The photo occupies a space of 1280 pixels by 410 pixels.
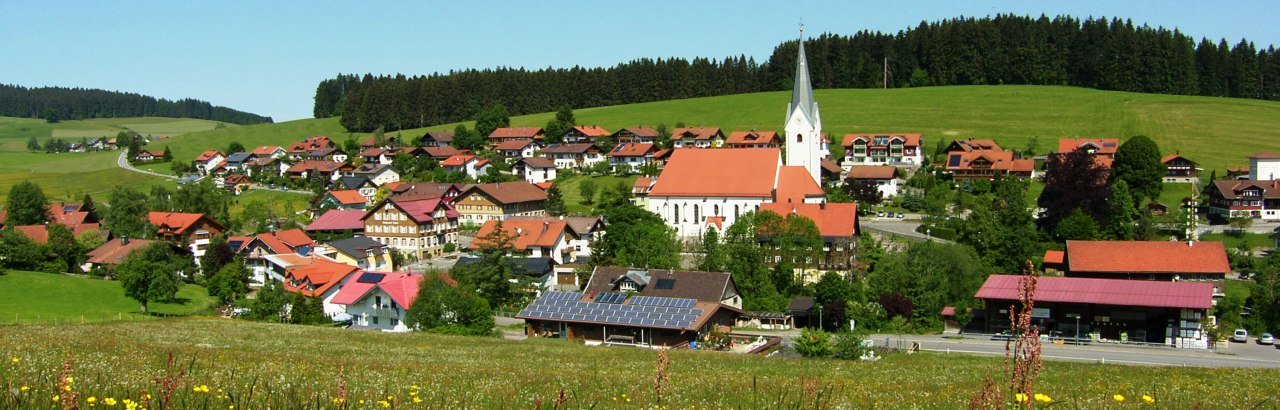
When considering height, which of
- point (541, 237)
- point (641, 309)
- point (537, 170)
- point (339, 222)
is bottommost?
point (641, 309)

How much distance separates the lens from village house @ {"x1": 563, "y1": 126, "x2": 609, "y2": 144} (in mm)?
106125

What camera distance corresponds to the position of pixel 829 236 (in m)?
50.9

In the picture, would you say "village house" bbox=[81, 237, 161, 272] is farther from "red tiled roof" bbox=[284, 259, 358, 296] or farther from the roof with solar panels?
the roof with solar panels

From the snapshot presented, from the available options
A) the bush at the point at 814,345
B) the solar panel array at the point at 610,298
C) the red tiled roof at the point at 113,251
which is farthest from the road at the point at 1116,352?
the red tiled roof at the point at 113,251

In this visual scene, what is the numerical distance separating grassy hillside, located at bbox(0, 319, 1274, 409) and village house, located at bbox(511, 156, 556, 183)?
66.3 m

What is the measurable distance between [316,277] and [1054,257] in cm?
3717

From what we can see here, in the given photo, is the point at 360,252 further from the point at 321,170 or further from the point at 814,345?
the point at 321,170

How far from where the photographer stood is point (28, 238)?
184 ft

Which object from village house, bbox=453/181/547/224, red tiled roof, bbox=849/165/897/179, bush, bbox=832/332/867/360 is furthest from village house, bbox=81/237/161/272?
red tiled roof, bbox=849/165/897/179

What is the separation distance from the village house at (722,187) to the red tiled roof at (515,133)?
152ft

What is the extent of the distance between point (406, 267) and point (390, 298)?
16.4m

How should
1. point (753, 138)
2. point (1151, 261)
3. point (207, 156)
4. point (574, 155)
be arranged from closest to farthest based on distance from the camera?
point (1151, 261), point (574, 155), point (753, 138), point (207, 156)

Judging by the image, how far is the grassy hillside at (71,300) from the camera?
41.1m

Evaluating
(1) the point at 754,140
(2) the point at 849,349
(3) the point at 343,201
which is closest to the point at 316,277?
(2) the point at 849,349
